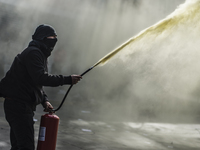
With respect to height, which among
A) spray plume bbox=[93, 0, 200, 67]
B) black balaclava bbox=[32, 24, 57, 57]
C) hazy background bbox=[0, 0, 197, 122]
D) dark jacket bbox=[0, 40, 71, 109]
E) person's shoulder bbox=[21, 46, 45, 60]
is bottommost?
dark jacket bbox=[0, 40, 71, 109]

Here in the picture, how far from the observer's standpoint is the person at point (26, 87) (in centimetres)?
232

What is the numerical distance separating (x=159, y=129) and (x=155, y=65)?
408 centimetres

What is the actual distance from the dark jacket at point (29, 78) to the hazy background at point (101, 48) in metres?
7.04

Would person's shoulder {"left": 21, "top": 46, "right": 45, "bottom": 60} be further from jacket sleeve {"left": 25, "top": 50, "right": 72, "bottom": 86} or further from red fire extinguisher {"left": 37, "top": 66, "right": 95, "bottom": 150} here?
red fire extinguisher {"left": 37, "top": 66, "right": 95, "bottom": 150}

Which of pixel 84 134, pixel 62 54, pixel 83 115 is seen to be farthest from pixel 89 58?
pixel 84 134

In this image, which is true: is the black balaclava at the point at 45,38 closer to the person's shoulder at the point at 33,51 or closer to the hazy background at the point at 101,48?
the person's shoulder at the point at 33,51

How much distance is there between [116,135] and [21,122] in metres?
3.50

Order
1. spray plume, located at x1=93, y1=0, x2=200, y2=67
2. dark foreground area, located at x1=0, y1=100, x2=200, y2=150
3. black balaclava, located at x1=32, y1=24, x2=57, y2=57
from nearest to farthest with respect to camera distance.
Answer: black balaclava, located at x1=32, y1=24, x2=57, y2=57 < spray plume, located at x1=93, y1=0, x2=200, y2=67 < dark foreground area, located at x1=0, y1=100, x2=200, y2=150

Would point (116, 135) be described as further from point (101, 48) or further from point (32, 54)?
point (101, 48)

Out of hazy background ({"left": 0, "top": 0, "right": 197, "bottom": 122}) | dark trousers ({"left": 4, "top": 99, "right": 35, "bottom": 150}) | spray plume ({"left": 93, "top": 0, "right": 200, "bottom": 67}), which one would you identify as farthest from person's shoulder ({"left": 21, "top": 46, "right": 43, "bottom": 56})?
hazy background ({"left": 0, "top": 0, "right": 197, "bottom": 122})

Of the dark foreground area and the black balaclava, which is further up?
the black balaclava

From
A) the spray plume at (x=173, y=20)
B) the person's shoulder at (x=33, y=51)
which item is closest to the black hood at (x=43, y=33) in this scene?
the person's shoulder at (x=33, y=51)

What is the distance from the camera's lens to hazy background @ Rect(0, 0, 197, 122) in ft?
33.2

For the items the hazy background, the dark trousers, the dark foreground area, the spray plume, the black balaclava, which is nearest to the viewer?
the dark trousers
